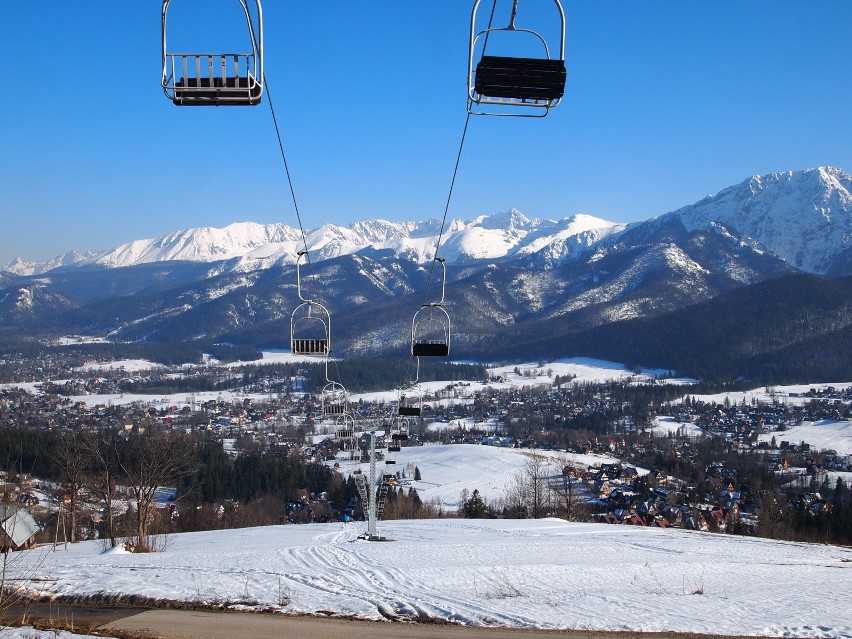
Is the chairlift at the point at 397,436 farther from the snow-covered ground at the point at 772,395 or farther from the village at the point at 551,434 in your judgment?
the snow-covered ground at the point at 772,395

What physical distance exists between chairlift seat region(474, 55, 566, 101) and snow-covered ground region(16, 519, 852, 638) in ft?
28.1

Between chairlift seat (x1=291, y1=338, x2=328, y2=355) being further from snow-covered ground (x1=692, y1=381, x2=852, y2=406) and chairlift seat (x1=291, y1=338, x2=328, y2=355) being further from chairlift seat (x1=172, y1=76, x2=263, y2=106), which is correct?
snow-covered ground (x1=692, y1=381, x2=852, y2=406)

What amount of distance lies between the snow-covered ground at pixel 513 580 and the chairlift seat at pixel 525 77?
28.1 feet

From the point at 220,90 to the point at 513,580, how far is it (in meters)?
12.4

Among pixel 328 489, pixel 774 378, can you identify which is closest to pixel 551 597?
pixel 328 489

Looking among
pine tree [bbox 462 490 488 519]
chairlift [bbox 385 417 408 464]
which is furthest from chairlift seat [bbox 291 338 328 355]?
pine tree [bbox 462 490 488 519]

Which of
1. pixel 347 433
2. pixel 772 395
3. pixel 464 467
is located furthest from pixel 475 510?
pixel 772 395

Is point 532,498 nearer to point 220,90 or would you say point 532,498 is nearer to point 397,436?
point 397,436

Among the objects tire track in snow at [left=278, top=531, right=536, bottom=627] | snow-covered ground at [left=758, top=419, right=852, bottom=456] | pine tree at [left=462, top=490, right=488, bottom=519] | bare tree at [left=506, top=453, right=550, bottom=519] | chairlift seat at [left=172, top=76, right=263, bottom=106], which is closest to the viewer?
chairlift seat at [left=172, top=76, right=263, bottom=106]

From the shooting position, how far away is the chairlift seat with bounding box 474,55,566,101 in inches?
225

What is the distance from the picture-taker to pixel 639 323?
195m

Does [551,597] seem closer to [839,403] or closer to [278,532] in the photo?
[278,532]

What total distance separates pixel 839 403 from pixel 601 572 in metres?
110

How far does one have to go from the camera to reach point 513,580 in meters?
15.4
